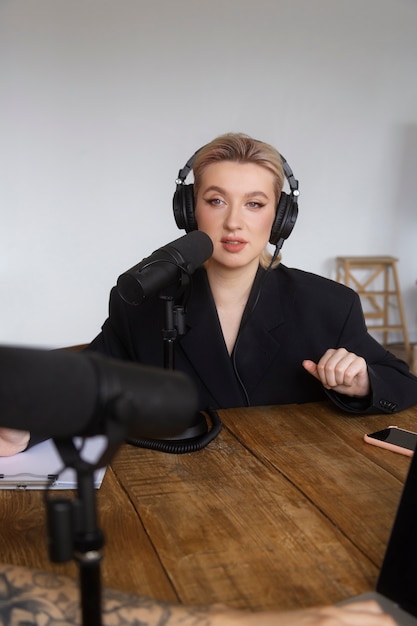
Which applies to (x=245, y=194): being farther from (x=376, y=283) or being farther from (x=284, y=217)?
(x=376, y=283)

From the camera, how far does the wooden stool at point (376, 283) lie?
4.84 metres

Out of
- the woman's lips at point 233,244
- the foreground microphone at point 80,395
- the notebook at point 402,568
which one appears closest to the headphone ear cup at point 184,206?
the woman's lips at point 233,244

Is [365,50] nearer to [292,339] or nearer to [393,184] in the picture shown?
[393,184]

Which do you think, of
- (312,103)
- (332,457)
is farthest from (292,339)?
(312,103)

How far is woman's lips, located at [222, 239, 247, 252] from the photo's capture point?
1.78 metres

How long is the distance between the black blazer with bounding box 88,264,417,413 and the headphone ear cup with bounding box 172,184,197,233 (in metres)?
0.14

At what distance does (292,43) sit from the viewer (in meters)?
4.50

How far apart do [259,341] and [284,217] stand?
12.7 inches

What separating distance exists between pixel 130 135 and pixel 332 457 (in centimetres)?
337

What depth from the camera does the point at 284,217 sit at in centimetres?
182

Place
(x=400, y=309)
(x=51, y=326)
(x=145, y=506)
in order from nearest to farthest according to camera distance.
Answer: (x=145, y=506), (x=51, y=326), (x=400, y=309)

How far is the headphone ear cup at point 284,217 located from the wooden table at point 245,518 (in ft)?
1.80

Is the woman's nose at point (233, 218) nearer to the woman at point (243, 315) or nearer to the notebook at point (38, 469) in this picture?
the woman at point (243, 315)

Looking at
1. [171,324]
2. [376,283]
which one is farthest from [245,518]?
[376,283]
